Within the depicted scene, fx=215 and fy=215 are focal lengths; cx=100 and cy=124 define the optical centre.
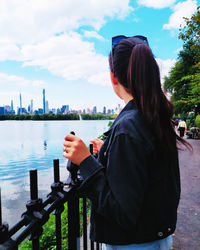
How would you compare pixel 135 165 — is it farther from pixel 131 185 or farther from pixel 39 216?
pixel 39 216

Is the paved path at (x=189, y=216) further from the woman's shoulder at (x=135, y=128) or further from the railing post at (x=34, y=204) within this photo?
the railing post at (x=34, y=204)

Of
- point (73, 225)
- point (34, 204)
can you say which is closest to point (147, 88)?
point (34, 204)

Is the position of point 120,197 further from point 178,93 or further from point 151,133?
point 178,93

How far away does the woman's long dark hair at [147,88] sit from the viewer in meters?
0.99

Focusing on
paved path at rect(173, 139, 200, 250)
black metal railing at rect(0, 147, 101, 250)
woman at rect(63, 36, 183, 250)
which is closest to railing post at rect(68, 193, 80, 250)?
black metal railing at rect(0, 147, 101, 250)

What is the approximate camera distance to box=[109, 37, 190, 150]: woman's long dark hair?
3.24 feet

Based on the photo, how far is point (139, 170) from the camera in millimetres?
903

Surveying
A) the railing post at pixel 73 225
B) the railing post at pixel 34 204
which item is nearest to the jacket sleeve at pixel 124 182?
the railing post at pixel 34 204

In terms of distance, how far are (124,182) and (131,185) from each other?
3 centimetres

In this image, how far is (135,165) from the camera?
90 centimetres

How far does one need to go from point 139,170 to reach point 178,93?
1378 inches

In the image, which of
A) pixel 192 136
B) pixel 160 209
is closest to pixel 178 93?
pixel 192 136

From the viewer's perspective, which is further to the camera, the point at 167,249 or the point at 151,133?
the point at 167,249

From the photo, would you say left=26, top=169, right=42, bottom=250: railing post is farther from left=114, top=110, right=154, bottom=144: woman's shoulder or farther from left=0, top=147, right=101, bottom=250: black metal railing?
left=114, top=110, right=154, bottom=144: woman's shoulder
